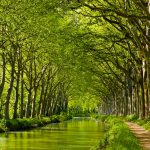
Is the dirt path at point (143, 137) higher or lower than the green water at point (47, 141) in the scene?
higher

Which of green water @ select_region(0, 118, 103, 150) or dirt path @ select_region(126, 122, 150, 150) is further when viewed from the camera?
green water @ select_region(0, 118, 103, 150)

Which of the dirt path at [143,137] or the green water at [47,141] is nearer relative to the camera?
the dirt path at [143,137]

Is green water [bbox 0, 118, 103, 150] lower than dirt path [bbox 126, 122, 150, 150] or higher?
lower

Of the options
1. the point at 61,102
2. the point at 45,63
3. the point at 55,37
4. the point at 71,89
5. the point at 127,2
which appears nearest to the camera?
the point at 127,2

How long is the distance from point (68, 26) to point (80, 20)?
2.70m

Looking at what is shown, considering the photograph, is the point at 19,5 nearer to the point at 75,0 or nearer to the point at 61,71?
the point at 75,0

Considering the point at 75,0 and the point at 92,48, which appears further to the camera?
the point at 92,48

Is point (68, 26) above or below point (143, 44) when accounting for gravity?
above

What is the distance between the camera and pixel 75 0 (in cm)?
2522

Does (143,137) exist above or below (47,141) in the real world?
above

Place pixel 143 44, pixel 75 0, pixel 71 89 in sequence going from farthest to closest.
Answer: pixel 71 89, pixel 143 44, pixel 75 0

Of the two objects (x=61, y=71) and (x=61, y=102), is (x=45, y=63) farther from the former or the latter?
(x=61, y=102)

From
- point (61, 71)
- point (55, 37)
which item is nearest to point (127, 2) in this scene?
point (55, 37)

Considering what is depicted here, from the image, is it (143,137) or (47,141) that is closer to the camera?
(143,137)
